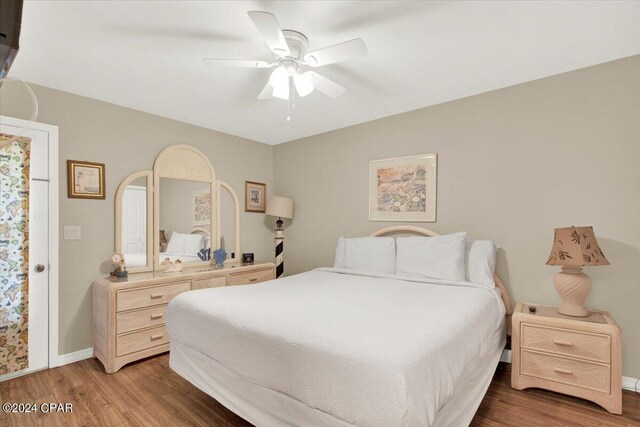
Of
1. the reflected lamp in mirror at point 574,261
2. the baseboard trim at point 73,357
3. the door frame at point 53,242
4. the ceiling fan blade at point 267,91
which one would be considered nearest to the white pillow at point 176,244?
the door frame at point 53,242

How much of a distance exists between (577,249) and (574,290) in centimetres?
30

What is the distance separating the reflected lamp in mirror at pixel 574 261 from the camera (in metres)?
2.11

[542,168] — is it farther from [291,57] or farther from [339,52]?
[291,57]

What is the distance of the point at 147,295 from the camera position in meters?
2.83

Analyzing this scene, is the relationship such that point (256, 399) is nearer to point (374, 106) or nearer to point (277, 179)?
point (374, 106)

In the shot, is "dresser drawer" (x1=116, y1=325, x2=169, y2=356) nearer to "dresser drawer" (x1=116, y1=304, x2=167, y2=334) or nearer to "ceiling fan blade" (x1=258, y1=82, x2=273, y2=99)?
"dresser drawer" (x1=116, y1=304, x2=167, y2=334)

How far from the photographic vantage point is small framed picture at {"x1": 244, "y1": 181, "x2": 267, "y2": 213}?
4.33m

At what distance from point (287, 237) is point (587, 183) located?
10.9 ft

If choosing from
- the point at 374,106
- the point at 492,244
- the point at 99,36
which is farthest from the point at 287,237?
the point at 99,36

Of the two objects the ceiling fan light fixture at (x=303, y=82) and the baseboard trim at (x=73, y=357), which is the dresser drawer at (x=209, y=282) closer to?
the baseboard trim at (x=73, y=357)

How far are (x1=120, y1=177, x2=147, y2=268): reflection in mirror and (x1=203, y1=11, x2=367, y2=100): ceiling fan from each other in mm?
1786

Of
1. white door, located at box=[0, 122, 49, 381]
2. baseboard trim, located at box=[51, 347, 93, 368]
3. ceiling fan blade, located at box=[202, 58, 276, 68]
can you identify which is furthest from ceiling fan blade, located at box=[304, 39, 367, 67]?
baseboard trim, located at box=[51, 347, 93, 368]

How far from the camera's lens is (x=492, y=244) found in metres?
2.70

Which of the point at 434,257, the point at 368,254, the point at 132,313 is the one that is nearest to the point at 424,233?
the point at 434,257
